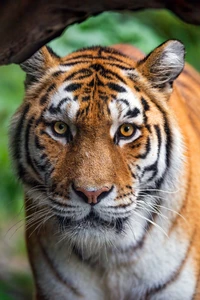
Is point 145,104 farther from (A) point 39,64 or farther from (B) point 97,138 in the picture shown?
(A) point 39,64

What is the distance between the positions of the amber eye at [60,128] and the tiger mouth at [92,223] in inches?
13.5

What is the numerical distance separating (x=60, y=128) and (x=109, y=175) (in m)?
0.31

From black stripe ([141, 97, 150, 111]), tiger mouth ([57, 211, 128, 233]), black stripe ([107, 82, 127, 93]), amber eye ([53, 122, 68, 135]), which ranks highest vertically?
black stripe ([107, 82, 127, 93])

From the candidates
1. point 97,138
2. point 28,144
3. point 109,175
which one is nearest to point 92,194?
point 109,175

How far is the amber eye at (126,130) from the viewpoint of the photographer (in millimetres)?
3637

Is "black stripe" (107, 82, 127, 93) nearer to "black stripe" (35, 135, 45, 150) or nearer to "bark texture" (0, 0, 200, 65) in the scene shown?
"black stripe" (35, 135, 45, 150)

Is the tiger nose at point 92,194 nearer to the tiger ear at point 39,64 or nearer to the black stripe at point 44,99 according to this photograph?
the black stripe at point 44,99

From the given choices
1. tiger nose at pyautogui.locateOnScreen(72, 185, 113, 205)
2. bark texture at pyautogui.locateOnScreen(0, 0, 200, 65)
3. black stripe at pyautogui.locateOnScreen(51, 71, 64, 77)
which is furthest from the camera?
black stripe at pyautogui.locateOnScreen(51, 71, 64, 77)

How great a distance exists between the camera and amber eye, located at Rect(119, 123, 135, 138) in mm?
3637

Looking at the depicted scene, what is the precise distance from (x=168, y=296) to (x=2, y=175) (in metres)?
1.53

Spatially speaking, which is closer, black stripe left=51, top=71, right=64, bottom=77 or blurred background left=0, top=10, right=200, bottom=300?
black stripe left=51, top=71, right=64, bottom=77

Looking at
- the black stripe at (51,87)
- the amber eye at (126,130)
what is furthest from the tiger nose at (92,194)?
the black stripe at (51,87)

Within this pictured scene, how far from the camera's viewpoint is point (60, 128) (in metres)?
3.68

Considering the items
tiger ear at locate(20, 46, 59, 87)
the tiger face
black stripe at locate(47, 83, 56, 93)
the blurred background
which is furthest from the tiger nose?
the blurred background
